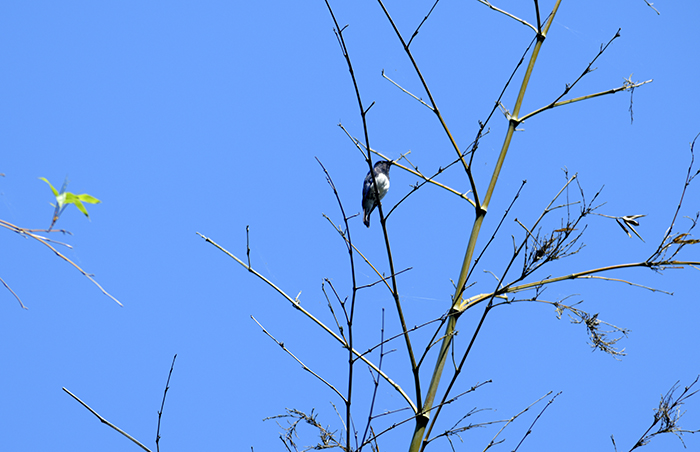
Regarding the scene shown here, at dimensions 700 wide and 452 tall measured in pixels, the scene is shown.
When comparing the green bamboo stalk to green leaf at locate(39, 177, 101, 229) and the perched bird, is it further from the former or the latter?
the perched bird

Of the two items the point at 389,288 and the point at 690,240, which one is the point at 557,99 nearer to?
the point at 690,240

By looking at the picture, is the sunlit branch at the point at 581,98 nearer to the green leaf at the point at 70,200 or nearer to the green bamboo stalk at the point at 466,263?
the green bamboo stalk at the point at 466,263

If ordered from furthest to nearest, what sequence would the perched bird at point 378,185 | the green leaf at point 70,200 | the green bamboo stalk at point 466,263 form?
1. the perched bird at point 378,185
2. the green bamboo stalk at point 466,263
3. the green leaf at point 70,200

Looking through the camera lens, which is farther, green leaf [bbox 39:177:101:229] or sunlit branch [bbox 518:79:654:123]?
sunlit branch [bbox 518:79:654:123]

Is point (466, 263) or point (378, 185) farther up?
point (378, 185)

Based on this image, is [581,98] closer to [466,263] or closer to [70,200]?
[466,263]

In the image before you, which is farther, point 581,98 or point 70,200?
point 581,98

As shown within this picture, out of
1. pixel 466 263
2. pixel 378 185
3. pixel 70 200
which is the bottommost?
pixel 70 200

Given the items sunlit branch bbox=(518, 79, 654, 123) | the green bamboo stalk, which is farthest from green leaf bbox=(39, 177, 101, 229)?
sunlit branch bbox=(518, 79, 654, 123)

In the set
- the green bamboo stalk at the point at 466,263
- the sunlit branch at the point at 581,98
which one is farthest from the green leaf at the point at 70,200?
the sunlit branch at the point at 581,98

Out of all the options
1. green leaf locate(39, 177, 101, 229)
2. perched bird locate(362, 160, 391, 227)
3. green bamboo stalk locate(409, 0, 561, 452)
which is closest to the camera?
green leaf locate(39, 177, 101, 229)

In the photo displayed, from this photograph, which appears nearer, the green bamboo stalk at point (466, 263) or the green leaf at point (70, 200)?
the green leaf at point (70, 200)

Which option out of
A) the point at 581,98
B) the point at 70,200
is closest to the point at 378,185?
the point at 581,98

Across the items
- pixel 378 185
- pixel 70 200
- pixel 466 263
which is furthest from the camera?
pixel 378 185
